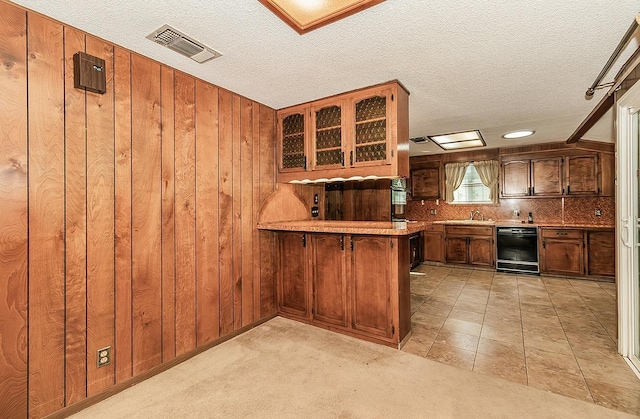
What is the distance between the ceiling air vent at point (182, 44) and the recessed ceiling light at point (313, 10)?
0.68 metres

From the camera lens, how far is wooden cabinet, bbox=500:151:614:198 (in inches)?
203

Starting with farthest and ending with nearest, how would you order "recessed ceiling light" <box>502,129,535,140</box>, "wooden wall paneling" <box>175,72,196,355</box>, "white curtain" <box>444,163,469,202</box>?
"white curtain" <box>444,163,469,202</box> → "recessed ceiling light" <box>502,129,535,140</box> → "wooden wall paneling" <box>175,72,196,355</box>

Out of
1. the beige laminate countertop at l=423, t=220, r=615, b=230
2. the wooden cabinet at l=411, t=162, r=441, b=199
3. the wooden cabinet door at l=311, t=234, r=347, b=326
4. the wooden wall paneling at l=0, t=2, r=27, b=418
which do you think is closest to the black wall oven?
the beige laminate countertop at l=423, t=220, r=615, b=230

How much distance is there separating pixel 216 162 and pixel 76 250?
4.18 feet

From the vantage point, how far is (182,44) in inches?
80.1

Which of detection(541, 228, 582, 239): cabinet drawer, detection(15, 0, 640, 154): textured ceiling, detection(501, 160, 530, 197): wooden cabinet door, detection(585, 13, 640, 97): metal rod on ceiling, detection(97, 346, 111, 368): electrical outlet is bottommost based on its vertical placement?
detection(97, 346, 111, 368): electrical outlet

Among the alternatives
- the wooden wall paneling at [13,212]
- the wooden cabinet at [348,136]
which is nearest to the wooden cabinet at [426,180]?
the wooden cabinet at [348,136]

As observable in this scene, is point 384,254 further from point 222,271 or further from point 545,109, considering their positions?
point 545,109

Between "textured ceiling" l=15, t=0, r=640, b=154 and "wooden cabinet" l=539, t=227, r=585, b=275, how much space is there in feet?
9.12

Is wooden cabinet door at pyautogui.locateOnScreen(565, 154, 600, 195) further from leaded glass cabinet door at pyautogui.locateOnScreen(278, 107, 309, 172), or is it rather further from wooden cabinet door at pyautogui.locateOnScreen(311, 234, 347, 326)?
leaded glass cabinet door at pyautogui.locateOnScreen(278, 107, 309, 172)

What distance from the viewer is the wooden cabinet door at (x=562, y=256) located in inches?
198

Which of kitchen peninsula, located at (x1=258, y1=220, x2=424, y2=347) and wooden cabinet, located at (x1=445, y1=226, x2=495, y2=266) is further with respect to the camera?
wooden cabinet, located at (x1=445, y1=226, x2=495, y2=266)

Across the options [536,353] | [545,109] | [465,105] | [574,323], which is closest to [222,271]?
[536,353]

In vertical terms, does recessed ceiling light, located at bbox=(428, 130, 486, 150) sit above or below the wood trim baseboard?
above
